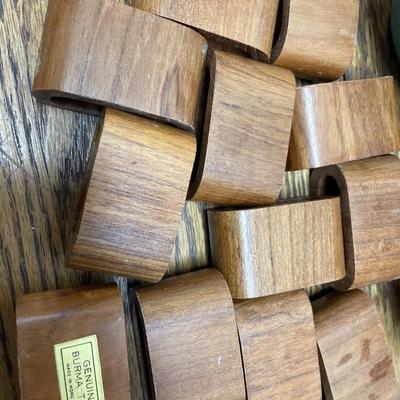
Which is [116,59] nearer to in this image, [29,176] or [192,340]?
[29,176]

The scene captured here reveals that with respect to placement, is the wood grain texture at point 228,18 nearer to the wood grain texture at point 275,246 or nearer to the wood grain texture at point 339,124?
the wood grain texture at point 339,124

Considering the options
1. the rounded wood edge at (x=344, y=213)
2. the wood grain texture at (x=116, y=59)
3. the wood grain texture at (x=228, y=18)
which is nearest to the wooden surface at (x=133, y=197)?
the wood grain texture at (x=116, y=59)

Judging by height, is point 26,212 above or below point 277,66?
below

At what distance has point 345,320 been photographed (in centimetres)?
77

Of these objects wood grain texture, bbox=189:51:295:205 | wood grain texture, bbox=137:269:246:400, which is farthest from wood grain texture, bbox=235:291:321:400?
wood grain texture, bbox=189:51:295:205

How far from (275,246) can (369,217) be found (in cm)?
17

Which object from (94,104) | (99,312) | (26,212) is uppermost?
(94,104)

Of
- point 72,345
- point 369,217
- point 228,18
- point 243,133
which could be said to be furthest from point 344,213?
point 72,345

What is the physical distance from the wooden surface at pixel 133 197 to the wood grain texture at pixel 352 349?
0.32 meters

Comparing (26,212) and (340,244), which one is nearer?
(26,212)

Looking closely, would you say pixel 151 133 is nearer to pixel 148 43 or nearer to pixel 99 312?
pixel 148 43

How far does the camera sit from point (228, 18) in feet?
2.07

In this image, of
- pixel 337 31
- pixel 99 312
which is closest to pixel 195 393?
pixel 99 312

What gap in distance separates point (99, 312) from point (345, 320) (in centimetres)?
41
